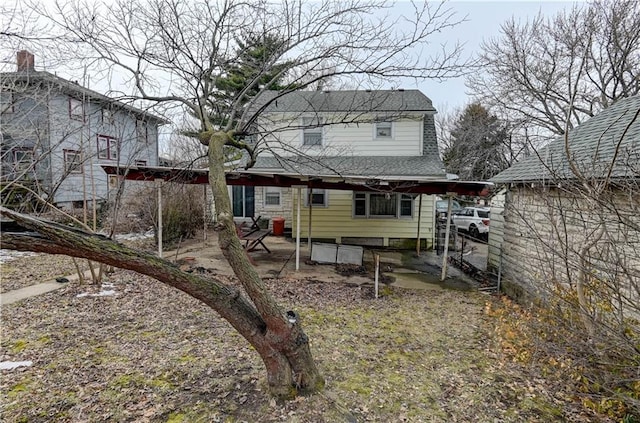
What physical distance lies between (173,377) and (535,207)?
714cm

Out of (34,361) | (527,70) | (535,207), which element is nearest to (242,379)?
(34,361)

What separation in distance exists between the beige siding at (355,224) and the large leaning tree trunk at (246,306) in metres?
8.91

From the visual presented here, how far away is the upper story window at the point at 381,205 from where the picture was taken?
1241 cm

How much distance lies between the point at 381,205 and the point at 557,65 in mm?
11818

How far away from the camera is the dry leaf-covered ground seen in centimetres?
342

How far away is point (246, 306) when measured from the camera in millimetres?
3506

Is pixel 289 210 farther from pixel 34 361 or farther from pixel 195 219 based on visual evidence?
pixel 34 361

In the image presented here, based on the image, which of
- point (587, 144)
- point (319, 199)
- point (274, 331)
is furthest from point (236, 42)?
point (319, 199)

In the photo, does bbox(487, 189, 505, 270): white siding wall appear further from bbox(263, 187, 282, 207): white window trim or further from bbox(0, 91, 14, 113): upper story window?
bbox(0, 91, 14, 113): upper story window

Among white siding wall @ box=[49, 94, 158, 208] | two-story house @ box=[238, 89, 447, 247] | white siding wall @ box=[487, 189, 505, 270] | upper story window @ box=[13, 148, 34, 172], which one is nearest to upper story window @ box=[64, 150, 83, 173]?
white siding wall @ box=[49, 94, 158, 208]

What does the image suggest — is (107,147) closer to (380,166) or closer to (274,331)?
(274,331)

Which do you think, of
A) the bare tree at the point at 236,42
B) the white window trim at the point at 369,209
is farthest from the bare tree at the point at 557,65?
the bare tree at the point at 236,42

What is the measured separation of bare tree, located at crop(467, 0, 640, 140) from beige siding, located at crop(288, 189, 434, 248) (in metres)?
6.79

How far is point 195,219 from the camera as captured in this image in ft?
44.1
